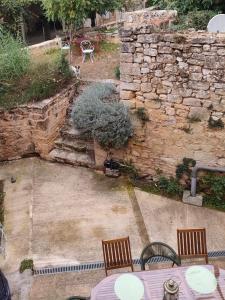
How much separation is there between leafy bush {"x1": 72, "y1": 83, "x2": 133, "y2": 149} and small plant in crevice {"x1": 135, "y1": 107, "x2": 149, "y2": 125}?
0.22 m

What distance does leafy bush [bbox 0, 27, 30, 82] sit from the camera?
28.2ft

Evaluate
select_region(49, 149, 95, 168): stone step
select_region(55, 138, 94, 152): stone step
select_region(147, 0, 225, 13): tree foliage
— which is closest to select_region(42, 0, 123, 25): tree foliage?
select_region(147, 0, 225, 13): tree foliage

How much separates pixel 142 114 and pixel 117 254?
3017 millimetres

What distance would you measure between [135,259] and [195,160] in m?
2.29

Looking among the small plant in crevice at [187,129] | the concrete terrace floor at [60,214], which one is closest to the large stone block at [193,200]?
the concrete terrace floor at [60,214]

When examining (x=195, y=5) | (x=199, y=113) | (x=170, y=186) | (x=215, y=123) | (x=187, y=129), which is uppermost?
(x=195, y=5)

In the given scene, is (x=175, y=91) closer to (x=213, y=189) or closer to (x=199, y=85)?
(x=199, y=85)

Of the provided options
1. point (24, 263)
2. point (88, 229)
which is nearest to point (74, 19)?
point (88, 229)

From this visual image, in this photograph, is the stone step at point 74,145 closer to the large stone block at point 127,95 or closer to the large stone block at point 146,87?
the large stone block at point 127,95

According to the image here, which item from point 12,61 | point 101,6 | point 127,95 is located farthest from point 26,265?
point 101,6

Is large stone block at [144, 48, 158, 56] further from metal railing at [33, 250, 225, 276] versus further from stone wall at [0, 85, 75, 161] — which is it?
metal railing at [33, 250, 225, 276]

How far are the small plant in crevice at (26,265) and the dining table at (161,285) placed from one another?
1.84 metres

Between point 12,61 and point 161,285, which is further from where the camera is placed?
point 12,61

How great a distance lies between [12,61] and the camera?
8.62m
